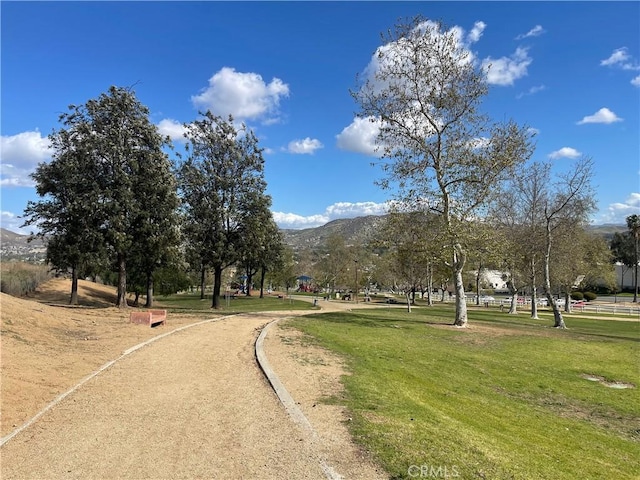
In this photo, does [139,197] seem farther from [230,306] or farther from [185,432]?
[185,432]

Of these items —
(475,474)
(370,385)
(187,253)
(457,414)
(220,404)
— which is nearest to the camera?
(475,474)

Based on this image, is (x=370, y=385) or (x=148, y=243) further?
(x=148, y=243)

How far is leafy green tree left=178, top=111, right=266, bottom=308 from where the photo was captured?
27.9 m

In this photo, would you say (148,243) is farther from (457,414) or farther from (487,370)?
(457,414)

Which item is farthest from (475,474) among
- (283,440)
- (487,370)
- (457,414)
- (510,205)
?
(510,205)

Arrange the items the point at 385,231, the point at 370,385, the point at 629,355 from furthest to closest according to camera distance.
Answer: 1. the point at 385,231
2. the point at 629,355
3. the point at 370,385

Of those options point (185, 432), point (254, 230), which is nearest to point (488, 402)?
point (185, 432)

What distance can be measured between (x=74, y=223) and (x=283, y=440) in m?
22.4

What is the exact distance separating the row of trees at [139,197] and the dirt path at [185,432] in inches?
585

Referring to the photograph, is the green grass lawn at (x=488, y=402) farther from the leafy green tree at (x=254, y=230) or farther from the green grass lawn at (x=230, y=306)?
the leafy green tree at (x=254, y=230)

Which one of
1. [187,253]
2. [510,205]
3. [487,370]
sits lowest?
[487,370]

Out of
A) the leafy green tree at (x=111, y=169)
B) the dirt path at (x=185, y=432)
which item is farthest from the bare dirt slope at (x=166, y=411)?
the leafy green tree at (x=111, y=169)

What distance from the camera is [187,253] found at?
2820 cm

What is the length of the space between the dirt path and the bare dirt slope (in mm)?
16
